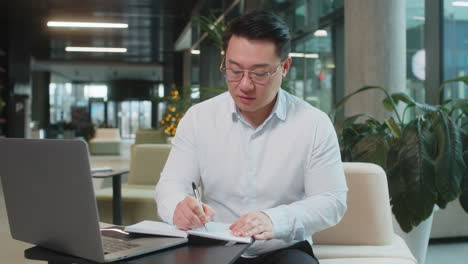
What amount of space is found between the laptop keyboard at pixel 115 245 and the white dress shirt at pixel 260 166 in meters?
0.29

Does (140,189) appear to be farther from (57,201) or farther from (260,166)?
(57,201)

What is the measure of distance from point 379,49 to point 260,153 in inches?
126

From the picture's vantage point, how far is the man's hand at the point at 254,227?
56.0 inches

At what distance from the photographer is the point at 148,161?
15.0 feet

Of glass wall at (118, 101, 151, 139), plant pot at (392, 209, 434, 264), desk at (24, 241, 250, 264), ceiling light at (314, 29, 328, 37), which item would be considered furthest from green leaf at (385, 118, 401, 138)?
glass wall at (118, 101, 151, 139)

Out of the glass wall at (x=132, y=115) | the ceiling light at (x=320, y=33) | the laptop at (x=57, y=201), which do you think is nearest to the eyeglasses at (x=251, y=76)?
the laptop at (x=57, y=201)

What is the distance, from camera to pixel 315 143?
5.74 feet

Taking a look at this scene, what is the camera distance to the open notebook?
1355mm

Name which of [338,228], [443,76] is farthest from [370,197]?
[443,76]

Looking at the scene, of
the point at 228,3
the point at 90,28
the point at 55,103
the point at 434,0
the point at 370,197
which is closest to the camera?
the point at 370,197

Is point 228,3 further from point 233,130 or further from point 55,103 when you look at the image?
point 55,103

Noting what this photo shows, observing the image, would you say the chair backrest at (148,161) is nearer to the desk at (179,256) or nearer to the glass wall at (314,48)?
the glass wall at (314,48)

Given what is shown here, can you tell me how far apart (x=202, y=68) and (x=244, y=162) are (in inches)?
486

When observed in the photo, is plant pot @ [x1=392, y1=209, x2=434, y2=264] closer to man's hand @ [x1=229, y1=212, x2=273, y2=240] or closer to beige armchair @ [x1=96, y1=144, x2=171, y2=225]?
beige armchair @ [x1=96, y1=144, x2=171, y2=225]
